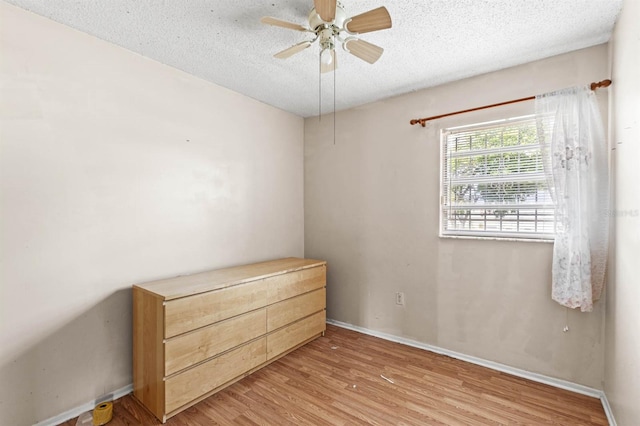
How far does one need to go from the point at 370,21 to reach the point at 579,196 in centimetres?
179

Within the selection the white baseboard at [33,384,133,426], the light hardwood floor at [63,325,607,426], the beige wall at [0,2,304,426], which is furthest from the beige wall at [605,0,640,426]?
the white baseboard at [33,384,133,426]

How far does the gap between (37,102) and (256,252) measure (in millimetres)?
2000

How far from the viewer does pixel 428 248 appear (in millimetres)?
2812

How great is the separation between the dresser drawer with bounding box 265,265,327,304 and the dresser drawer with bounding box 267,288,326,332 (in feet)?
0.17

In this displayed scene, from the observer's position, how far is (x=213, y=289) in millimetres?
2088

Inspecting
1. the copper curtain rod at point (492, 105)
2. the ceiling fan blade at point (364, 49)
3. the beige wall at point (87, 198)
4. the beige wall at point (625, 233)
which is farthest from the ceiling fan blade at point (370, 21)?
the beige wall at point (87, 198)

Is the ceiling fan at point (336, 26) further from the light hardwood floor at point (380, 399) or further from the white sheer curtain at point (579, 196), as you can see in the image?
the light hardwood floor at point (380, 399)

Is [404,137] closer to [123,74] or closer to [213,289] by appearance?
[213,289]

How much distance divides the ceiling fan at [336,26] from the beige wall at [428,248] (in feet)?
4.03

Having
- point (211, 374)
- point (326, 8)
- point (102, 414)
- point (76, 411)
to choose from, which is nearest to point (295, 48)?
point (326, 8)

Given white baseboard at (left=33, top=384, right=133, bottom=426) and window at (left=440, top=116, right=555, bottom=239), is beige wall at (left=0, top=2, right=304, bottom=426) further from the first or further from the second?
window at (left=440, top=116, right=555, bottom=239)

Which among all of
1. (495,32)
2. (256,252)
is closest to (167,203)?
(256,252)

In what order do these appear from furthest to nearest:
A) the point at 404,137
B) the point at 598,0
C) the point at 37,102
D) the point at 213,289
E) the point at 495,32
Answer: the point at 404,137 → the point at 213,289 → the point at 495,32 → the point at 37,102 → the point at 598,0

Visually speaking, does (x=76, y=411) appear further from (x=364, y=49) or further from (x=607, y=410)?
(x=607, y=410)
